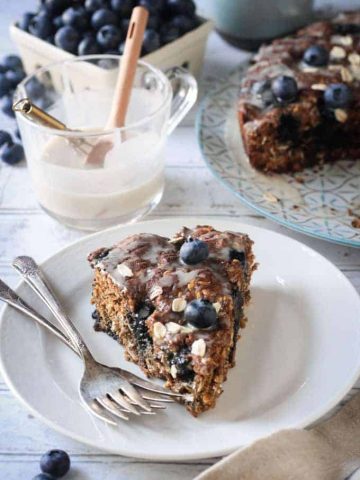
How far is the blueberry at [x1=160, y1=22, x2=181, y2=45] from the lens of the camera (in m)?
3.03

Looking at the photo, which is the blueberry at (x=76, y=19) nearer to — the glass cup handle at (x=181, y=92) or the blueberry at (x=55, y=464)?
the glass cup handle at (x=181, y=92)

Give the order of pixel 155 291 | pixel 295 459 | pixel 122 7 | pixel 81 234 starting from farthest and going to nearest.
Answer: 1. pixel 122 7
2. pixel 81 234
3. pixel 155 291
4. pixel 295 459

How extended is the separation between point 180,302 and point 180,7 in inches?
65.0

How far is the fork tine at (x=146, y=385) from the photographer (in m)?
1.77

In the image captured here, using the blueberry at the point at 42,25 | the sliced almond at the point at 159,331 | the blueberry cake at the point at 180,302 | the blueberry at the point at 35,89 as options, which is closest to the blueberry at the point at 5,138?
the blueberry at the point at 35,89

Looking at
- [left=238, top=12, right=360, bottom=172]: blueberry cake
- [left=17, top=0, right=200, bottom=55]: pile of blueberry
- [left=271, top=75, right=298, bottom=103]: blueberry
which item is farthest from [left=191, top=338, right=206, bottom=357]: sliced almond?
[left=17, top=0, right=200, bottom=55]: pile of blueberry

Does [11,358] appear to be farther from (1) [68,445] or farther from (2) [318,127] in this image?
(2) [318,127]

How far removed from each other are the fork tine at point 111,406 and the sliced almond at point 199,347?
215mm

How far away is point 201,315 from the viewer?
1.74 meters

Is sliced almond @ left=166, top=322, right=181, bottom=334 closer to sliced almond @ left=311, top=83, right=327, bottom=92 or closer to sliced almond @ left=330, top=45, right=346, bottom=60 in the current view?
sliced almond @ left=311, top=83, right=327, bottom=92

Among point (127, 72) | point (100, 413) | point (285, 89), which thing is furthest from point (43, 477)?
point (285, 89)

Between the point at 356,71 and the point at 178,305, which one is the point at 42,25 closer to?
the point at 356,71

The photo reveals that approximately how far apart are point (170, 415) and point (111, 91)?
4.59ft

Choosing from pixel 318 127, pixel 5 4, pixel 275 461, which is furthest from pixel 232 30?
pixel 275 461
